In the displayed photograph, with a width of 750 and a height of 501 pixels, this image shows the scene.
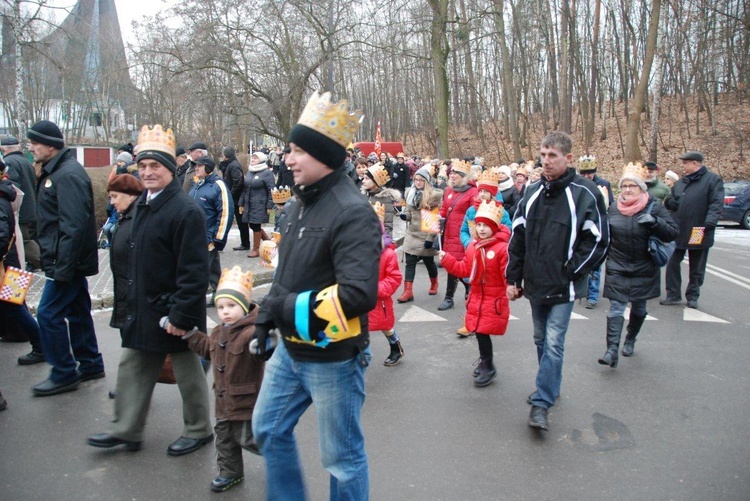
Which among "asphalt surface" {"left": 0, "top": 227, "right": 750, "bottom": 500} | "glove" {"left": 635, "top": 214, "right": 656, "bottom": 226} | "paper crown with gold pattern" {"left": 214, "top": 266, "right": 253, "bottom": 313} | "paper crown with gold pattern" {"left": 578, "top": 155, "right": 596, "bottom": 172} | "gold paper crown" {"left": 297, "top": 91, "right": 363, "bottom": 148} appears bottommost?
"asphalt surface" {"left": 0, "top": 227, "right": 750, "bottom": 500}

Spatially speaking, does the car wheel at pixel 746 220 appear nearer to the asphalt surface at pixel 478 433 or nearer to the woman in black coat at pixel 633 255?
the asphalt surface at pixel 478 433

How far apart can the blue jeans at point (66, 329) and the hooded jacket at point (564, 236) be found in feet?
11.6

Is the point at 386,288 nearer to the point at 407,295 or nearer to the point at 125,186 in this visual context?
the point at 125,186

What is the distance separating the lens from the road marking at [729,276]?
33.7 feet

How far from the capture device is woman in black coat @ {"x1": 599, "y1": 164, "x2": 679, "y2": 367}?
607 cm

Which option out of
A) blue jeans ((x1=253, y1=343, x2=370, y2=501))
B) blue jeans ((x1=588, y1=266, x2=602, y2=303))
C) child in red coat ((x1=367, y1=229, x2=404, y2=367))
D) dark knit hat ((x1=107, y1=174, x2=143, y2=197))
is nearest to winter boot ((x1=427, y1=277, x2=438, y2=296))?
blue jeans ((x1=588, y1=266, x2=602, y2=303))

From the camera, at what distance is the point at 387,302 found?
228 inches

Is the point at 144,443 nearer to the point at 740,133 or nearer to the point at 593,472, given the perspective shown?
the point at 593,472

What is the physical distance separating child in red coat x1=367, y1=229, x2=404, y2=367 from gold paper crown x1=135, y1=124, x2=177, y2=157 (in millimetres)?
1822

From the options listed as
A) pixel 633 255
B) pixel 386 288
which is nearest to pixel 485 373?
pixel 386 288

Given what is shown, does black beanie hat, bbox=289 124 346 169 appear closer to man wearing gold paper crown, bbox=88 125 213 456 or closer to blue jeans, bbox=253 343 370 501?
blue jeans, bbox=253 343 370 501

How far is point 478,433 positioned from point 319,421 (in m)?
2.06

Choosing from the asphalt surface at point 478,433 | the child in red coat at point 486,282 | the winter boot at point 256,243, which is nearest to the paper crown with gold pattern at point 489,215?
the child in red coat at point 486,282

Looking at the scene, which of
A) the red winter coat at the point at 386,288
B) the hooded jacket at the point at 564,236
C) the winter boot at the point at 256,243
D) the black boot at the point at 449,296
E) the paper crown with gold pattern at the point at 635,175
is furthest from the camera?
the winter boot at the point at 256,243
